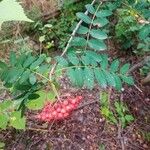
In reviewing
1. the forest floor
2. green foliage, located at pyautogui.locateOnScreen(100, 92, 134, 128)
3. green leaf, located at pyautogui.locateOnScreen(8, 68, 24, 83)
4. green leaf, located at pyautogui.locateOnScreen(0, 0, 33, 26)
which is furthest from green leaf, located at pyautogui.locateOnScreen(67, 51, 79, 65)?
green foliage, located at pyautogui.locateOnScreen(100, 92, 134, 128)

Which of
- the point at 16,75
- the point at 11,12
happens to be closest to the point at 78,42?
the point at 16,75

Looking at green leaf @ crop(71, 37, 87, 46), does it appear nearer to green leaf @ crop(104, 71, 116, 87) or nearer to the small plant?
the small plant

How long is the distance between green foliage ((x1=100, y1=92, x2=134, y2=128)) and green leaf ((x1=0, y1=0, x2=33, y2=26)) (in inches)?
85.3

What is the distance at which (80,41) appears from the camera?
1.46 m

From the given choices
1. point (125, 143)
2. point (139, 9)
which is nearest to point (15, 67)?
point (139, 9)

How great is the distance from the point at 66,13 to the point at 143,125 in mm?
1291

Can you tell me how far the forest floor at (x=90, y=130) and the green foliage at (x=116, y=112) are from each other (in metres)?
0.03

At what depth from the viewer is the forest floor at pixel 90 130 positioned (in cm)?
231

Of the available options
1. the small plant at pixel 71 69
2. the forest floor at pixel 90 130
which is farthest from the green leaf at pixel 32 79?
the forest floor at pixel 90 130

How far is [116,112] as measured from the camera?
2674 millimetres

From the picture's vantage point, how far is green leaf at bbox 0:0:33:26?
458 mm

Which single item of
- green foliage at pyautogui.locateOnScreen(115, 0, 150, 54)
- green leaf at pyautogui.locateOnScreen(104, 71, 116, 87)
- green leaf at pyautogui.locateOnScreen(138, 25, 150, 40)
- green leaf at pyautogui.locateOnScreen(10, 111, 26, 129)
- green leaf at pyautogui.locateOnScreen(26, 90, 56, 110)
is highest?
green leaf at pyautogui.locateOnScreen(138, 25, 150, 40)

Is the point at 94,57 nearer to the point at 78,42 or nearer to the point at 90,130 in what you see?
the point at 78,42

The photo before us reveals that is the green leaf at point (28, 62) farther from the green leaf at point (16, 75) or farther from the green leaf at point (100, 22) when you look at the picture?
the green leaf at point (100, 22)
